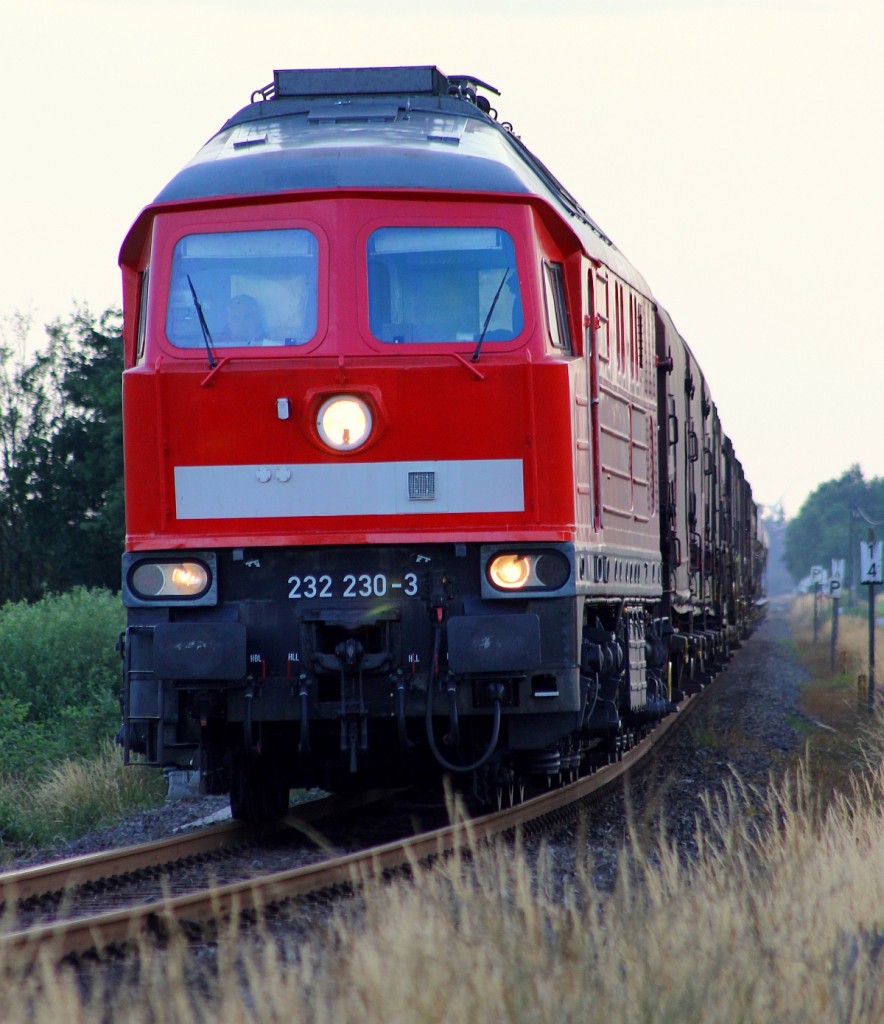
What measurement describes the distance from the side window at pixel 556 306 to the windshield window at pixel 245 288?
1230mm

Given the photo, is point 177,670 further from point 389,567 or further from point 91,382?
point 91,382

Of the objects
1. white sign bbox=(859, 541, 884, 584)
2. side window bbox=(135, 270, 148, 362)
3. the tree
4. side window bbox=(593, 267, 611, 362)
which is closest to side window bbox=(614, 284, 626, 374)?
side window bbox=(593, 267, 611, 362)

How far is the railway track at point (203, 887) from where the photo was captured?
492cm

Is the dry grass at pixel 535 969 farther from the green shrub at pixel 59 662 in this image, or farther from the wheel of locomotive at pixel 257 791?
the green shrub at pixel 59 662

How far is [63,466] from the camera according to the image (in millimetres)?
34625

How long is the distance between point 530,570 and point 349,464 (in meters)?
1.04

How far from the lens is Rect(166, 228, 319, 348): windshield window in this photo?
7.61 meters

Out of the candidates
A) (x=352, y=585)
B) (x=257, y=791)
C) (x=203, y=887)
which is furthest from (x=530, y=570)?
(x=257, y=791)

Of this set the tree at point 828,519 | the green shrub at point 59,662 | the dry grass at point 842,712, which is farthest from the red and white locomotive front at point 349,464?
the tree at point 828,519

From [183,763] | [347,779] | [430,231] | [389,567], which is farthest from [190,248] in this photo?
[347,779]

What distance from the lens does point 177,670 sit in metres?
7.24

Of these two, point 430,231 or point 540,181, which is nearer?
point 430,231

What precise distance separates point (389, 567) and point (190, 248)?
196 cm

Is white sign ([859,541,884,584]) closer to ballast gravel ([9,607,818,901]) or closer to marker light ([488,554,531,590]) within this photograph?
ballast gravel ([9,607,818,901])
